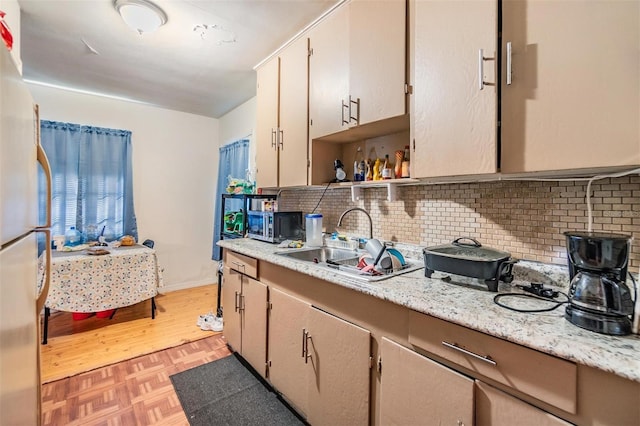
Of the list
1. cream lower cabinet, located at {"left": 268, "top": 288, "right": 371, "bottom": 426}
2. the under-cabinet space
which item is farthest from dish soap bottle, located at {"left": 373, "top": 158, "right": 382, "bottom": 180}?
cream lower cabinet, located at {"left": 268, "top": 288, "right": 371, "bottom": 426}

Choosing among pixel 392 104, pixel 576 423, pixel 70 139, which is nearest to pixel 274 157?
pixel 392 104

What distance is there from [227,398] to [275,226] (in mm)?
1176

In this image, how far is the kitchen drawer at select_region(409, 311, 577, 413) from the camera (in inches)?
27.2

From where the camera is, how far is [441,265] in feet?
3.91

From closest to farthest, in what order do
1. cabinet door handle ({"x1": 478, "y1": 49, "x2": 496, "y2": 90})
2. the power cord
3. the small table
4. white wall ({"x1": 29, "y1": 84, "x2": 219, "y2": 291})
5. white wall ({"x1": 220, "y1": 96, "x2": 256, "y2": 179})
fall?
the power cord, cabinet door handle ({"x1": 478, "y1": 49, "x2": 496, "y2": 90}), the small table, white wall ({"x1": 220, "y1": 96, "x2": 256, "y2": 179}), white wall ({"x1": 29, "y1": 84, "x2": 219, "y2": 291})

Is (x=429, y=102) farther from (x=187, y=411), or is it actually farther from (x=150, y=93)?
(x=150, y=93)

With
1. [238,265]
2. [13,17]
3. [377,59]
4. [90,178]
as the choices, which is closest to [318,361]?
[238,265]

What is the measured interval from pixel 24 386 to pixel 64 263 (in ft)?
7.52

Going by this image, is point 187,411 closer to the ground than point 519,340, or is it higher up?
closer to the ground

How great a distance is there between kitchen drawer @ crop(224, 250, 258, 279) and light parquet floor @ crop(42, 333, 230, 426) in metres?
0.77

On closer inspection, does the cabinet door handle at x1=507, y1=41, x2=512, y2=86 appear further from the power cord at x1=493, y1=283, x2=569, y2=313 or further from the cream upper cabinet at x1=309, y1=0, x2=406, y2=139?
the power cord at x1=493, y1=283, x2=569, y2=313

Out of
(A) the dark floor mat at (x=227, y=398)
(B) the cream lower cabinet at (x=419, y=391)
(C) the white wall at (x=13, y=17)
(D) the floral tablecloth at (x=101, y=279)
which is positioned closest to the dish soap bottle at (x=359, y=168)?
(B) the cream lower cabinet at (x=419, y=391)

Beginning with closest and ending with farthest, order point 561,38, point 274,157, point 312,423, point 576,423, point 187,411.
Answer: point 576,423 < point 561,38 < point 312,423 < point 187,411 < point 274,157

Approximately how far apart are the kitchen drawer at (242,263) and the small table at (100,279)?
1.20 m
